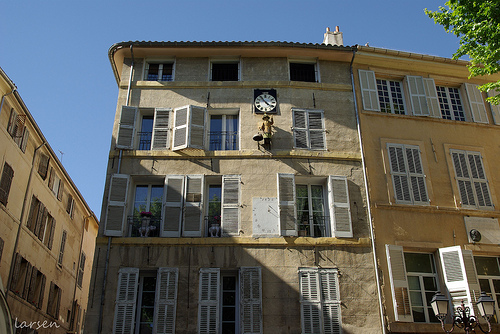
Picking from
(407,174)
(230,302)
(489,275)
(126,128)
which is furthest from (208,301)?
(489,275)

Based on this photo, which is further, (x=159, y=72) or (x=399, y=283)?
(x=159, y=72)

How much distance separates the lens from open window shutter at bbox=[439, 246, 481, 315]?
38.0 ft

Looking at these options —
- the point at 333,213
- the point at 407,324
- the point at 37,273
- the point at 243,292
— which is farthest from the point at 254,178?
the point at 37,273

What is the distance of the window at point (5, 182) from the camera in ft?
47.7

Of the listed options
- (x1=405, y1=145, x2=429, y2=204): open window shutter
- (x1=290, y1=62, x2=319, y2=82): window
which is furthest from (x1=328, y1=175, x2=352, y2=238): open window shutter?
(x1=290, y1=62, x2=319, y2=82): window

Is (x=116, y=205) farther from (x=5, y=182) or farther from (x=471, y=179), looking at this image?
(x=471, y=179)

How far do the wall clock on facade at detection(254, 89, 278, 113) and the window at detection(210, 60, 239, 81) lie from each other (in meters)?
0.92

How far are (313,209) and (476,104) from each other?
620 cm

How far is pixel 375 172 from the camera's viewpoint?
1308 cm

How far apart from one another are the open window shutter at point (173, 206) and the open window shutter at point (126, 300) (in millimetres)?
1186

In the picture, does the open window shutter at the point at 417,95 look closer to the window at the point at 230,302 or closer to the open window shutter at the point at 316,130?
the open window shutter at the point at 316,130

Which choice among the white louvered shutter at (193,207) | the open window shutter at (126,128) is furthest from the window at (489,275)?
the open window shutter at (126,128)

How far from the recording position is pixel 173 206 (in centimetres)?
1220

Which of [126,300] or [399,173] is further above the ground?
[399,173]
